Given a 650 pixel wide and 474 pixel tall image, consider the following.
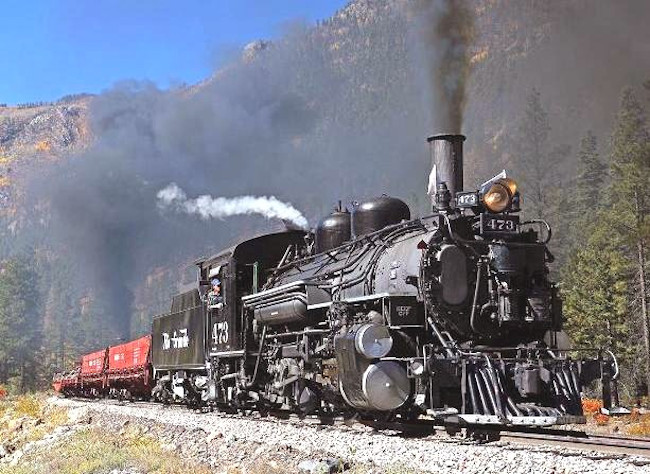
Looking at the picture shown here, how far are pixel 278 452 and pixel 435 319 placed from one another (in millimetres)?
2701

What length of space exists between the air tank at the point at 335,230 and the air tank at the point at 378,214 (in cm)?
82

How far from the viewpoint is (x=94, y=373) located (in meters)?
34.1

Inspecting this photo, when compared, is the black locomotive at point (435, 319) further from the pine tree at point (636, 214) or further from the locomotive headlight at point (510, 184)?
the pine tree at point (636, 214)

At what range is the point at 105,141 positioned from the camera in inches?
4067

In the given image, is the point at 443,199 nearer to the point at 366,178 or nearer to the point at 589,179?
the point at 589,179

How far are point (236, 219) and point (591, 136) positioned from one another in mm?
85175

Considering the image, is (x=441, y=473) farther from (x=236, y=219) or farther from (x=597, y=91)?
(x=236, y=219)

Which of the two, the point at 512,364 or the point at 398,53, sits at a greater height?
the point at 398,53

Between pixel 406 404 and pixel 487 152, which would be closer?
pixel 406 404

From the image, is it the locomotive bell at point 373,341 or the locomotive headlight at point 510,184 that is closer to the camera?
the locomotive bell at point 373,341

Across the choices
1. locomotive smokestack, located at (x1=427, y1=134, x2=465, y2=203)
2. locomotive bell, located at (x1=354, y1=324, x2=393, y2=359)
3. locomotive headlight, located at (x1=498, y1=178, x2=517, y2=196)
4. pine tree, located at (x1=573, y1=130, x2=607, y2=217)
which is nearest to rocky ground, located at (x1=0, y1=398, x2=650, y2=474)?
locomotive bell, located at (x1=354, y1=324, x2=393, y2=359)

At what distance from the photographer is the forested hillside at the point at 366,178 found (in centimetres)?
2817

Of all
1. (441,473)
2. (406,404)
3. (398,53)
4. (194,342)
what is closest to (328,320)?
(406,404)

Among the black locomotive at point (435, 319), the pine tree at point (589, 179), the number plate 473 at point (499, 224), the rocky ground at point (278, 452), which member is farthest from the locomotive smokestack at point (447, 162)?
the pine tree at point (589, 179)
